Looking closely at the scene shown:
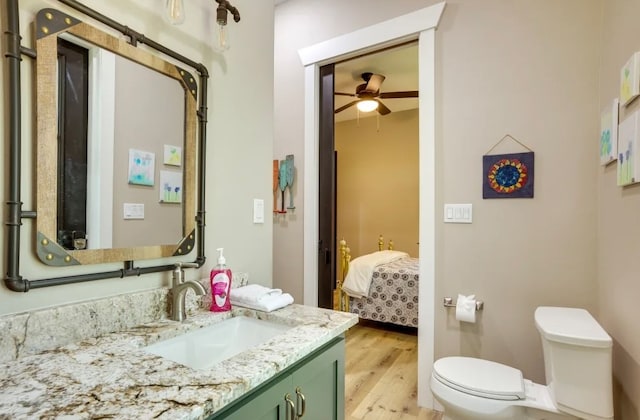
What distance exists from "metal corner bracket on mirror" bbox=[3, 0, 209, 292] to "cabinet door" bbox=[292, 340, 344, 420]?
2.14 ft

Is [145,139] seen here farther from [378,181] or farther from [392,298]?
[378,181]

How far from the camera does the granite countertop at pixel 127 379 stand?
0.62 m

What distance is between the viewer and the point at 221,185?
4.85 ft

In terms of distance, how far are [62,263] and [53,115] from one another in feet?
1.39

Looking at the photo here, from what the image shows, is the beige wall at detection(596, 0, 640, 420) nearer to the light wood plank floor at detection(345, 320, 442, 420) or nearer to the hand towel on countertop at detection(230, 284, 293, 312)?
Answer: the light wood plank floor at detection(345, 320, 442, 420)

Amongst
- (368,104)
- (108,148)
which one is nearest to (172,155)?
(108,148)

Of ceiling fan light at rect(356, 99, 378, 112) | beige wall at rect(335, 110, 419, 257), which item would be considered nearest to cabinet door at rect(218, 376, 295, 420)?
ceiling fan light at rect(356, 99, 378, 112)

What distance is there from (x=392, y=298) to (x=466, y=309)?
4.66 feet

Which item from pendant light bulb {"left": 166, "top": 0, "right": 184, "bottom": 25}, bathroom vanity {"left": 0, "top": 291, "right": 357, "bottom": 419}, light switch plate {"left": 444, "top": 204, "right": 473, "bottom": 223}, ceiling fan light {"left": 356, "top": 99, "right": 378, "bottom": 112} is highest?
ceiling fan light {"left": 356, "top": 99, "right": 378, "bottom": 112}

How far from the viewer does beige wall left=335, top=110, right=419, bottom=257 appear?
16.9ft

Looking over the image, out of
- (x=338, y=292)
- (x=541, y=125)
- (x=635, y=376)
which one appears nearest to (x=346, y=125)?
(x=338, y=292)

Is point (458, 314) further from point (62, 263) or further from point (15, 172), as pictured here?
point (15, 172)

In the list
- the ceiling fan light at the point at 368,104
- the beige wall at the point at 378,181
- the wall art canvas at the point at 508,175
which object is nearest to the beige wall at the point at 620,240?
the wall art canvas at the point at 508,175

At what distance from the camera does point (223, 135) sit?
1488 mm
